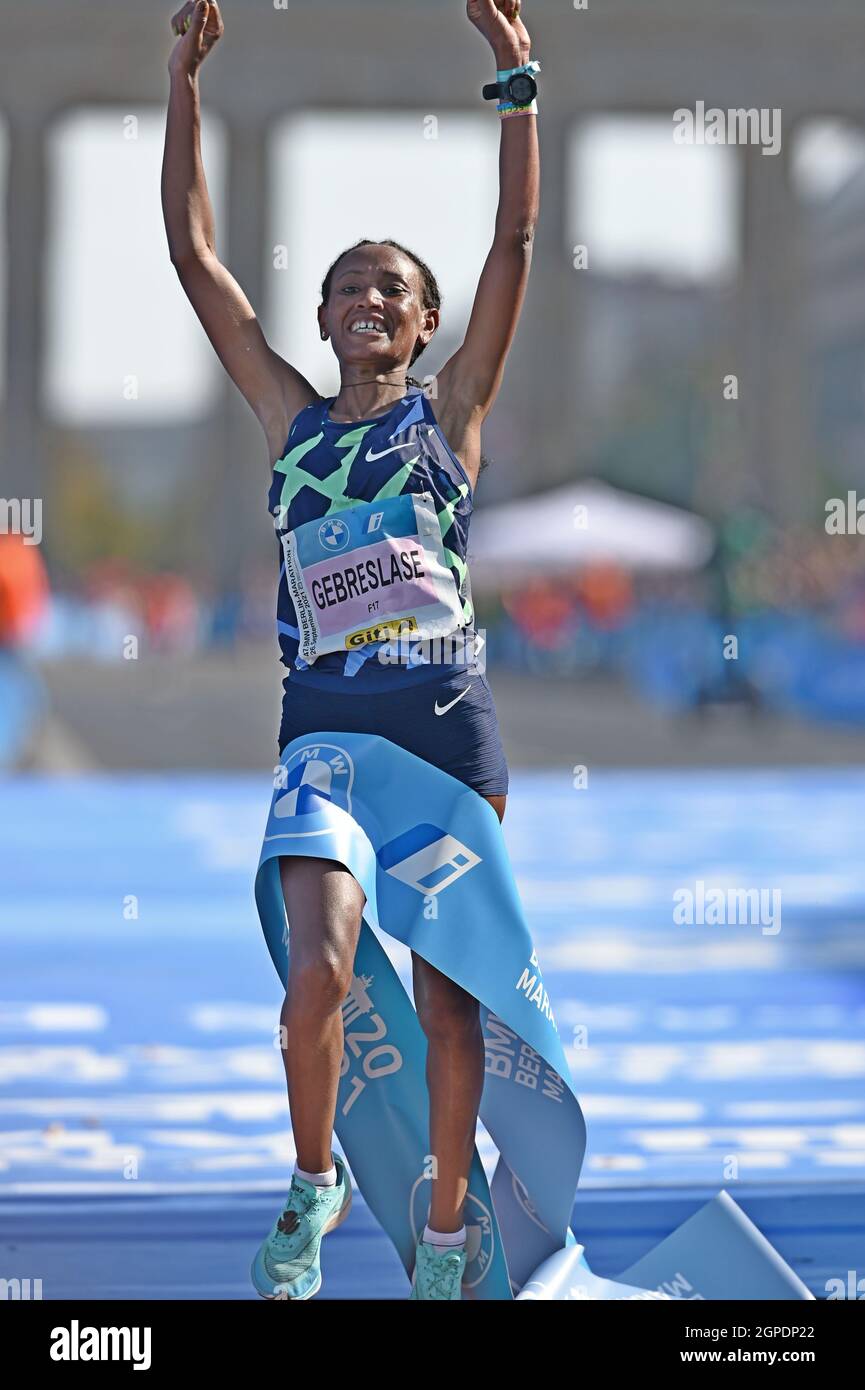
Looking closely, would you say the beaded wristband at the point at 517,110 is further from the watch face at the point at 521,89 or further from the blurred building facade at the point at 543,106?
the blurred building facade at the point at 543,106

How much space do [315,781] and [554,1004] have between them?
2.90 meters

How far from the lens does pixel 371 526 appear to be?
8.99 ft

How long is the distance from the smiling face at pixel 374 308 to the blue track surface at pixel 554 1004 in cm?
150

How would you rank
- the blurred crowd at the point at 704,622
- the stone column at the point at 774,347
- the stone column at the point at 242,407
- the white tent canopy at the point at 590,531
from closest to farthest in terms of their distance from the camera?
1. the blurred crowd at the point at 704,622
2. the white tent canopy at the point at 590,531
3. the stone column at the point at 242,407
4. the stone column at the point at 774,347

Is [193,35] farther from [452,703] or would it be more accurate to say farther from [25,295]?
[25,295]

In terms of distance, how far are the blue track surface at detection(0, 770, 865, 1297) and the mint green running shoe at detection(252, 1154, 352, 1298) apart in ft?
2.13

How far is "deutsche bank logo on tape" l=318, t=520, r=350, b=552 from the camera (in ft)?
9.02

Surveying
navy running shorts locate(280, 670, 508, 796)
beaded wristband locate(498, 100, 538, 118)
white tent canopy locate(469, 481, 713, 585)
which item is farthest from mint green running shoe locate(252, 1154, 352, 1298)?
white tent canopy locate(469, 481, 713, 585)

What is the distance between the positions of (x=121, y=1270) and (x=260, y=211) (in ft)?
120

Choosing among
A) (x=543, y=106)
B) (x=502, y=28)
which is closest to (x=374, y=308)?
(x=502, y=28)

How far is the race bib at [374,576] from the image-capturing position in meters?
2.73

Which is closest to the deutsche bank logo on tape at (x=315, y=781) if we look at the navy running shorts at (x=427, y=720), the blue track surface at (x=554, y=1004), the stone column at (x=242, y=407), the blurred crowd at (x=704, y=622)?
the navy running shorts at (x=427, y=720)

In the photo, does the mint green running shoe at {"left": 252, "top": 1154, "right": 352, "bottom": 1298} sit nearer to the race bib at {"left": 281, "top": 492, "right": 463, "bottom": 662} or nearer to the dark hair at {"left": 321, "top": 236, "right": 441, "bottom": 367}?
the race bib at {"left": 281, "top": 492, "right": 463, "bottom": 662}
